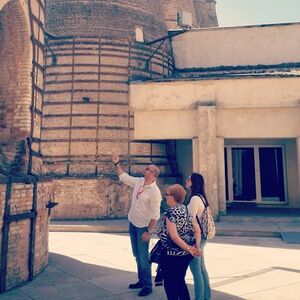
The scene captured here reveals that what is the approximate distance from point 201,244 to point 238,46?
1659 centimetres

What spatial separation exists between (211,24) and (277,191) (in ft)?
53.8

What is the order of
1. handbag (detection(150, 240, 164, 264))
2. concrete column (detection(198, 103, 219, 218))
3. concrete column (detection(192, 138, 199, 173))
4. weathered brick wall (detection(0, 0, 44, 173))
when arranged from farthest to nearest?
1. concrete column (detection(192, 138, 199, 173))
2. concrete column (detection(198, 103, 219, 218))
3. weathered brick wall (detection(0, 0, 44, 173))
4. handbag (detection(150, 240, 164, 264))

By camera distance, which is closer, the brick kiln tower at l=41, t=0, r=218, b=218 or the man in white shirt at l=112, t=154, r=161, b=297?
the man in white shirt at l=112, t=154, r=161, b=297

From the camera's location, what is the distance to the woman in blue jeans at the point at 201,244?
418 cm

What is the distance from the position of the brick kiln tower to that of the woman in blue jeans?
10228 mm

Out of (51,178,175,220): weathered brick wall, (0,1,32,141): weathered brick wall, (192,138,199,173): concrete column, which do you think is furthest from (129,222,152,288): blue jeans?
(51,178,175,220): weathered brick wall

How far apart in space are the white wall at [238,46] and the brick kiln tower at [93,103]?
291 cm

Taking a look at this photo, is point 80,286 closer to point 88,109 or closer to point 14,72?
point 14,72

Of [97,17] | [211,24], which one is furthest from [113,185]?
[211,24]

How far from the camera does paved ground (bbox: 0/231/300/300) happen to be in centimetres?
505

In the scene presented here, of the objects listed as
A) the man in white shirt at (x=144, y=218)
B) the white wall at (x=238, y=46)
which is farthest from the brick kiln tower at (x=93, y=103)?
the man in white shirt at (x=144, y=218)

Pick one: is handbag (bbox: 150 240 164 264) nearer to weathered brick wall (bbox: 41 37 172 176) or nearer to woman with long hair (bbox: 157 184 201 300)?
woman with long hair (bbox: 157 184 201 300)

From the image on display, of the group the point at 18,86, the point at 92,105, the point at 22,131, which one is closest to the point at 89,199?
the point at 92,105

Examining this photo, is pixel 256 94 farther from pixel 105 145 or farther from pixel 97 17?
pixel 97 17
